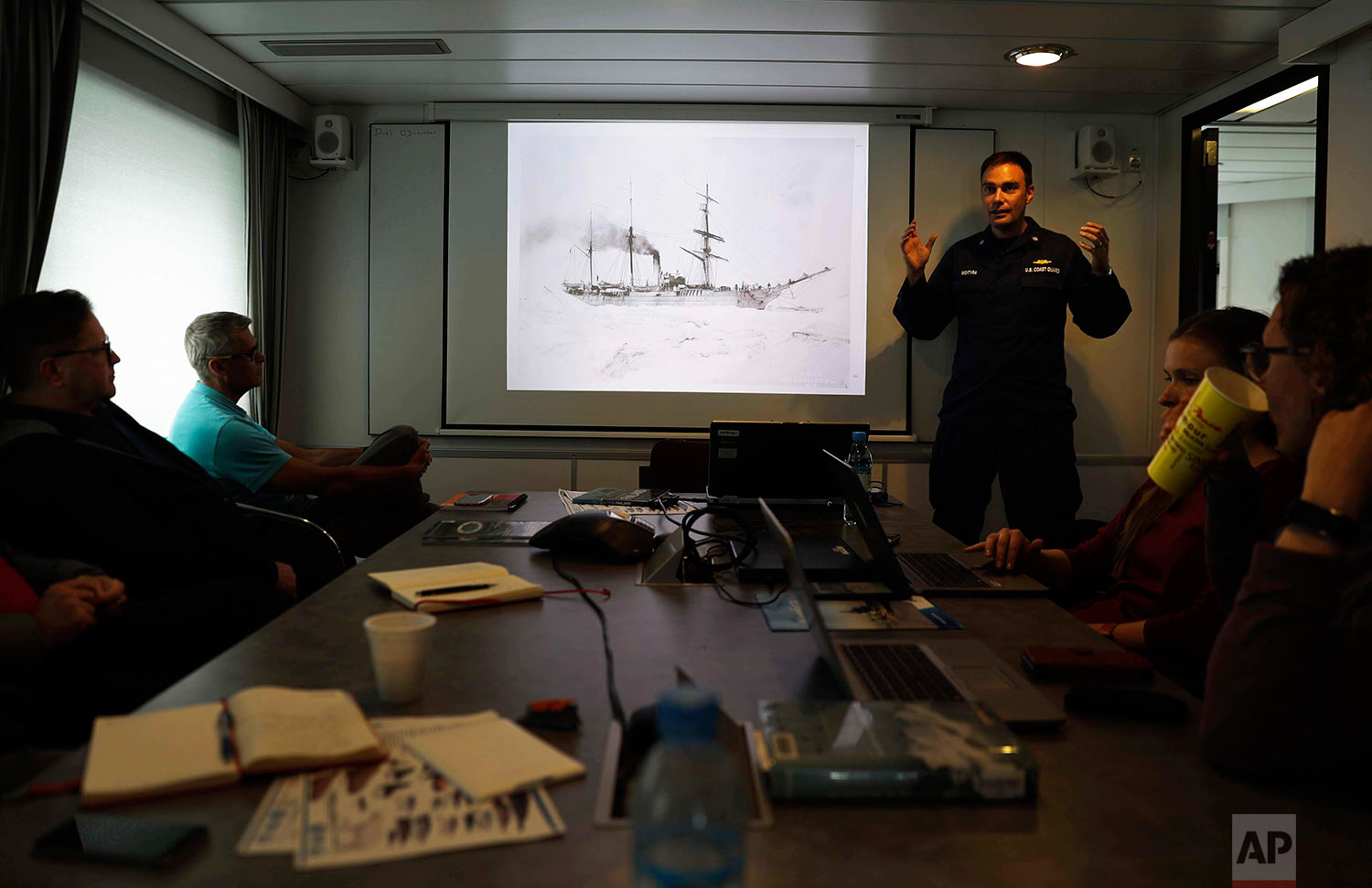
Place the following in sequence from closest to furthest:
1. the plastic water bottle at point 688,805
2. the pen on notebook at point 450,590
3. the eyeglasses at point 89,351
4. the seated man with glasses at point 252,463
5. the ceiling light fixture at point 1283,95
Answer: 1. the plastic water bottle at point 688,805
2. the pen on notebook at point 450,590
3. the eyeglasses at point 89,351
4. the seated man with glasses at point 252,463
5. the ceiling light fixture at point 1283,95

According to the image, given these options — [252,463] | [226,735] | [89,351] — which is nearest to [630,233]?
[252,463]

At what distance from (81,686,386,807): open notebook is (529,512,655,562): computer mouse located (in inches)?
36.8

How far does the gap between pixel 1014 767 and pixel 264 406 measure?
4447 mm

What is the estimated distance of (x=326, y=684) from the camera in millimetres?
1131

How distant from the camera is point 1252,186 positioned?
260 inches

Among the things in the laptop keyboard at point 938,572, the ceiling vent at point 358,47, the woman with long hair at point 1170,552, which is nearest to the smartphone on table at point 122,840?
the laptop keyboard at point 938,572

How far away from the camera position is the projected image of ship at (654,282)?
15.6 feet

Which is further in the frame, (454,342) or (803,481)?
(454,342)

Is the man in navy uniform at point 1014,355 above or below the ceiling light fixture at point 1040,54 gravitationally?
below

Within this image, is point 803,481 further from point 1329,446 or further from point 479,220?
point 479,220

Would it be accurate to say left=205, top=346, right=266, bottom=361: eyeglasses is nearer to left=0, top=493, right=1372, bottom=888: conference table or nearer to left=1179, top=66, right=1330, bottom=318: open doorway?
left=0, top=493, right=1372, bottom=888: conference table

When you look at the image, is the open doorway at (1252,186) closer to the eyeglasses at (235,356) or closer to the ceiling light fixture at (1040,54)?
the ceiling light fixture at (1040,54)

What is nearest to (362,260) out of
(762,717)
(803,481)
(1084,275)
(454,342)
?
(454,342)

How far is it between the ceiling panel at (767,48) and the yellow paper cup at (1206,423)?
2723 millimetres
